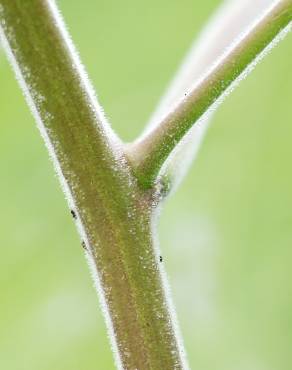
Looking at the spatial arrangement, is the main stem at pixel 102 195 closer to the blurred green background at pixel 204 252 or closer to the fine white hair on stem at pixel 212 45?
the fine white hair on stem at pixel 212 45

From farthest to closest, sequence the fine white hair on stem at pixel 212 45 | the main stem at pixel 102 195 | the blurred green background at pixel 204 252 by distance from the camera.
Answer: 1. the blurred green background at pixel 204 252
2. the fine white hair on stem at pixel 212 45
3. the main stem at pixel 102 195

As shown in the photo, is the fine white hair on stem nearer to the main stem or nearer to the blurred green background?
the main stem

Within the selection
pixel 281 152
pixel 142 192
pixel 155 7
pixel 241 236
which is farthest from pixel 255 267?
pixel 142 192

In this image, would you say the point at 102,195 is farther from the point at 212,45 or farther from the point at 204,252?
the point at 204,252

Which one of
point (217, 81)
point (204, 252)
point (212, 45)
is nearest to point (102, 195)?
point (217, 81)

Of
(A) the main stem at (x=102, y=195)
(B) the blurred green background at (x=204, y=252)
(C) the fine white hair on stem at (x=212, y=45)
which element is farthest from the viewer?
(B) the blurred green background at (x=204, y=252)

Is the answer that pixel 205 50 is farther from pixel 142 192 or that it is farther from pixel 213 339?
pixel 213 339

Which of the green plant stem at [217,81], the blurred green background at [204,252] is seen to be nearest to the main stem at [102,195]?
the green plant stem at [217,81]
